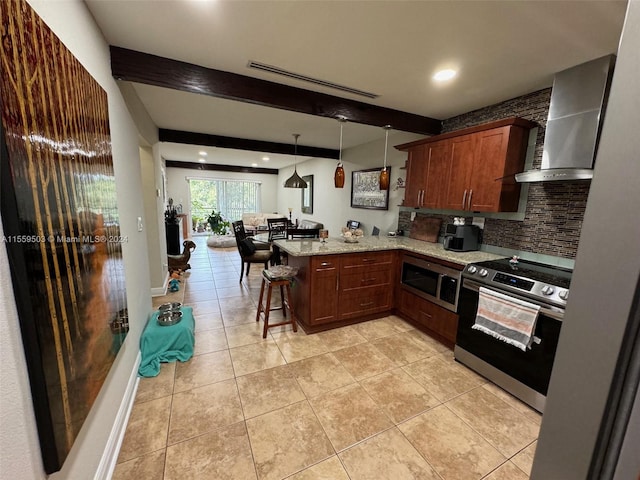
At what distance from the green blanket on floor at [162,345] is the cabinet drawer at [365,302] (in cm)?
153

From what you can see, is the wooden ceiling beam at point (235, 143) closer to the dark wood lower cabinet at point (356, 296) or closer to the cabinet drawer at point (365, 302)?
the dark wood lower cabinet at point (356, 296)

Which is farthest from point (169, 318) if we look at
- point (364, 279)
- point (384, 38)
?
point (384, 38)

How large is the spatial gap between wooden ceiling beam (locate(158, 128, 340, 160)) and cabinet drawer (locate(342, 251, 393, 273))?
2.94 meters

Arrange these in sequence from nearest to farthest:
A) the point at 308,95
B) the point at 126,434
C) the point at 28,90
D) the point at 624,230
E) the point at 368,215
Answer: the point at 624,230 < the point at 28,90 < the point at 126,434 < the point at 308,95 < the point at 368,215

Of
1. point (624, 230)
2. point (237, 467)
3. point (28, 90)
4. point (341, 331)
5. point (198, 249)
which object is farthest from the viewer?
point (198, 249)

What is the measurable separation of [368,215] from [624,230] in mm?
4192

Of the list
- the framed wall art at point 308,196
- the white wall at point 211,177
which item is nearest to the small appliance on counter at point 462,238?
the framed wall art at point 308,196

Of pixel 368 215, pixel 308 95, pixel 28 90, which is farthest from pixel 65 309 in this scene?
pixel 368 215

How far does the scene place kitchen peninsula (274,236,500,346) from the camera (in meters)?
2.63

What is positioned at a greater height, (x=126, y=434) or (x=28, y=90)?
(x=28, y=90)

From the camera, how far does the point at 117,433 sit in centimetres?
151

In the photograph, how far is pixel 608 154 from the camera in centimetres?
47

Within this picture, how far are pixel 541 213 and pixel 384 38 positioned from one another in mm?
2043

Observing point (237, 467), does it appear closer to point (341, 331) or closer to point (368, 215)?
point (341, 331)
